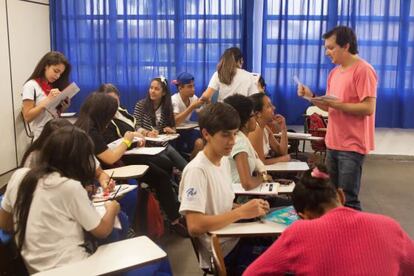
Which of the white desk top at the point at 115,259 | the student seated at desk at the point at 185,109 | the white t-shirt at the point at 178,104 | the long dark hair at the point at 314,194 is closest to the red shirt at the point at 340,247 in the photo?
the long dark hair at the point at 314,194

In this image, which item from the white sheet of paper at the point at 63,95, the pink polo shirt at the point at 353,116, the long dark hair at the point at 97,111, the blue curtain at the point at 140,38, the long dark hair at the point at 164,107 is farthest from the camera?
the blue curtain at the point at 140,38

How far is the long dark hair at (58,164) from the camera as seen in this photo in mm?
1692

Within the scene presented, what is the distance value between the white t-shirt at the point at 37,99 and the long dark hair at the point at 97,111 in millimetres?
661

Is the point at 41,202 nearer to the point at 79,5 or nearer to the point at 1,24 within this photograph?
the point at 1,24

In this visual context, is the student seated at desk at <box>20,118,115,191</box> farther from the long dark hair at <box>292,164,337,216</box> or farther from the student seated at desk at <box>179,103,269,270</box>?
the long dark hair at <box>292,164,337,216</box>

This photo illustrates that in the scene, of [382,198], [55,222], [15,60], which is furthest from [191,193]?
[15,60]

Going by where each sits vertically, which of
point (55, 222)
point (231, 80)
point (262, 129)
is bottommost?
point (55, 222)

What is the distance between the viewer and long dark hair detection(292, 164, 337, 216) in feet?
4.75

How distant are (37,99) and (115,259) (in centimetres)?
226

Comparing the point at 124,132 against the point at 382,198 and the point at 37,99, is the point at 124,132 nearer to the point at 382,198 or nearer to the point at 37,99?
the point at 37,99

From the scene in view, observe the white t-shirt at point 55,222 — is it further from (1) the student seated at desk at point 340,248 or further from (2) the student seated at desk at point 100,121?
(2) the student seated at desk at point 100,121

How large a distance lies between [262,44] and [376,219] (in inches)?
193

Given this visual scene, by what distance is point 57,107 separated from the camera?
3566mm

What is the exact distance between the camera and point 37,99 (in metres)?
3.54
